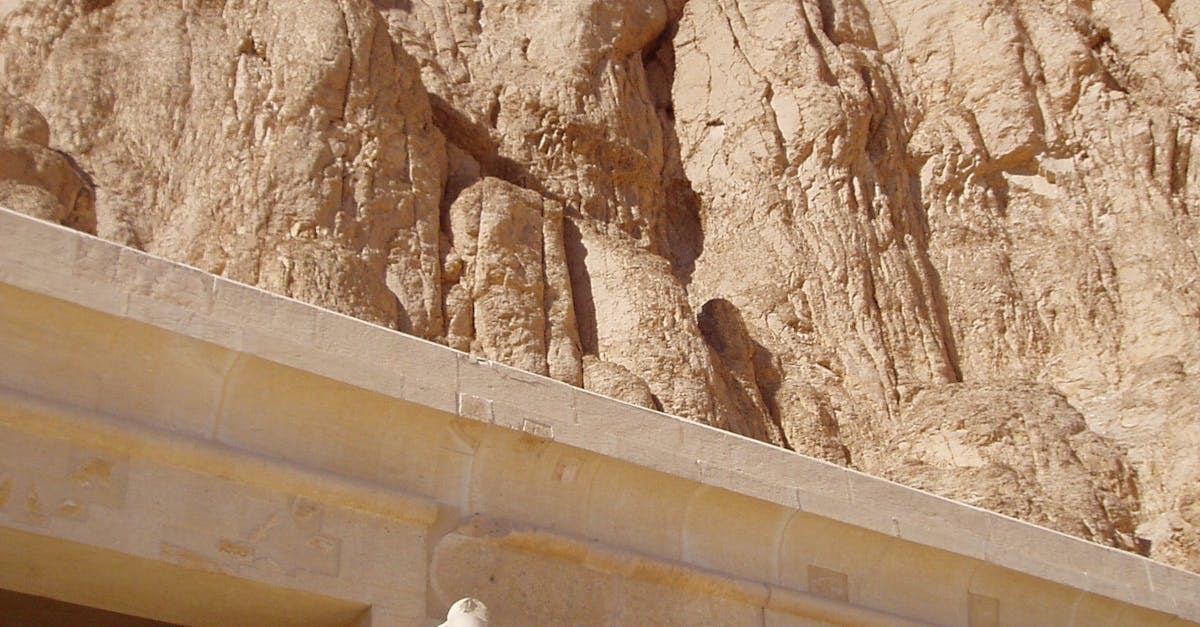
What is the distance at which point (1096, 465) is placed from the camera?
14031 mm

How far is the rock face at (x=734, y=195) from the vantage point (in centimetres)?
1405

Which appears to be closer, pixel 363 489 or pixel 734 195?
pixel 363 489

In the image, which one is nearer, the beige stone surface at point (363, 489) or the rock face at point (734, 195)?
the beige stone surface at point (363, 489)

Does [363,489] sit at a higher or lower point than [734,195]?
lower

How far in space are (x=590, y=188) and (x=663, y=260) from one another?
1.17 m

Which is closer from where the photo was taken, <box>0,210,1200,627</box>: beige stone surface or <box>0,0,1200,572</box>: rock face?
<box>0,210,1200,627</box>: beige stone surface

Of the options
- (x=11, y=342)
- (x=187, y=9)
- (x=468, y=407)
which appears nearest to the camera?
(x=11, y=342)

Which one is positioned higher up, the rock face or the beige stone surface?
the rock face

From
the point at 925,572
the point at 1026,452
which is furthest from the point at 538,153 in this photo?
the point at 925,572

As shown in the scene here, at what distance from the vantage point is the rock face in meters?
14.1

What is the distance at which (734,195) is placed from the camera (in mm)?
17922

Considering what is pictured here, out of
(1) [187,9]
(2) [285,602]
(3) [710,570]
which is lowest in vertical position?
(2) [285,602]

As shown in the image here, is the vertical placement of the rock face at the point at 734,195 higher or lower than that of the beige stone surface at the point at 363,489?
higher

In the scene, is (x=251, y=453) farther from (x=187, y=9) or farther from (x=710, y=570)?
(x=187, y=9)
